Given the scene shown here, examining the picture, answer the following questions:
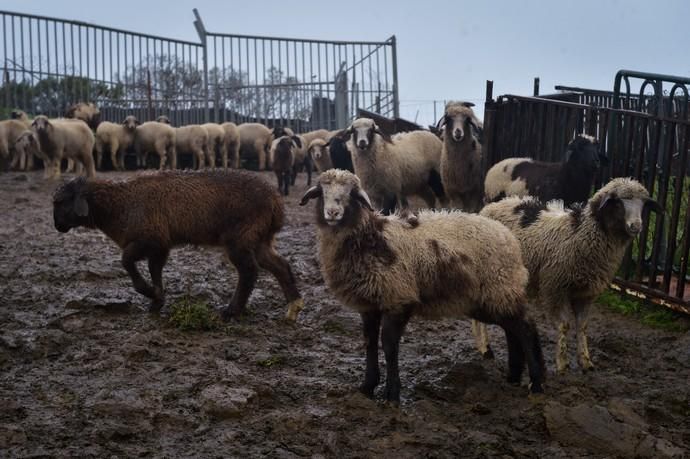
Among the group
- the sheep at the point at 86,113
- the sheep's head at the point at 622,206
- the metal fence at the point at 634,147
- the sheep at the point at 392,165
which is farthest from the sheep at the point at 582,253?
the sheep at the point at 86,113

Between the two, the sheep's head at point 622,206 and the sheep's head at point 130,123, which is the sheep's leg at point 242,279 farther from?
the sheep's head at point 130,123

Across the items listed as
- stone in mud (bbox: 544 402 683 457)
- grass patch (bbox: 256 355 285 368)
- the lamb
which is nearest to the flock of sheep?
stone in mud (bbox: 544 402 683 457)

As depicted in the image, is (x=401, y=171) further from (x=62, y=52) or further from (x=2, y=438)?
(x=62, y=52)

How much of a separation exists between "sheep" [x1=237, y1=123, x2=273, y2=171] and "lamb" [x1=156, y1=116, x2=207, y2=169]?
133cm

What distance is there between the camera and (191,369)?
630cm

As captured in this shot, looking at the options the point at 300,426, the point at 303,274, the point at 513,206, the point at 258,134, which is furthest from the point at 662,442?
the point at 258,134

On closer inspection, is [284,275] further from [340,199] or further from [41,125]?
[41,125]

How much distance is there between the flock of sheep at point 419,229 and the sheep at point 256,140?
9.52 m

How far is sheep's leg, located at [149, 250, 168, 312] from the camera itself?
8.10 meters

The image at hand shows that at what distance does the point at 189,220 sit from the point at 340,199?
8.30ft

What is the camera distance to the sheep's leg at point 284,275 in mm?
8055

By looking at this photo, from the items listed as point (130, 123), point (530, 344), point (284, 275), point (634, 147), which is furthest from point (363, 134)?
point (130, 123)

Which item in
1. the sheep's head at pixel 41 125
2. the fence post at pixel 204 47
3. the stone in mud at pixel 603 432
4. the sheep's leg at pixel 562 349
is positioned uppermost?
the fence post at pixel 204 47

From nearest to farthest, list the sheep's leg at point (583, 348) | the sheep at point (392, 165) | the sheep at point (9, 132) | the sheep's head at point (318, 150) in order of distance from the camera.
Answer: the sheep's leg at point (583, 348)
the sheep at point (392, 165)
the sheep's head at point (318, 150)
the sheep at point (9, 132)
